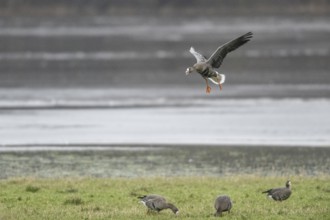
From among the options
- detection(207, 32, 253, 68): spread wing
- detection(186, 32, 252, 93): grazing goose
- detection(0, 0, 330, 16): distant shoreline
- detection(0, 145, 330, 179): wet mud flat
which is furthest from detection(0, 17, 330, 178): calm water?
detection(0, 0, 330, 16): distant shoreline

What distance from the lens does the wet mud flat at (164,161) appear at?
70.4 ft

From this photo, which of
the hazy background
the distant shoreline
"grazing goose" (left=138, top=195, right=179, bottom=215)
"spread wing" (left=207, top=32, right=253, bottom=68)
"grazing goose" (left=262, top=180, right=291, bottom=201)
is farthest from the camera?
the distant shoreline

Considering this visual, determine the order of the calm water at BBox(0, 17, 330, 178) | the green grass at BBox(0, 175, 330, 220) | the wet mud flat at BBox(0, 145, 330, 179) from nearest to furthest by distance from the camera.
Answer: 1. the green grass at BBox(0, 175, 330, 220)
2. the wet mud flat at BBox(0, 145, 330, 179)
3. the calm water at BBox(0, 17, 330, 178)

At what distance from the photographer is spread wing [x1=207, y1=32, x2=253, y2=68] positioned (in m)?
16.9

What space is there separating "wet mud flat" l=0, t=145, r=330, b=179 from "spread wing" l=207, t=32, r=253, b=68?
4282 millimetres

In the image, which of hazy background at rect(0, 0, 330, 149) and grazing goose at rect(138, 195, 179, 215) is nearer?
grazing goose at rect(138, 195, 179, 215)

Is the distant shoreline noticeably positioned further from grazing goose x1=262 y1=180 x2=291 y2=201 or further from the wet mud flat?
grazing goose x1=262 y1=180 x2=291 y2=201

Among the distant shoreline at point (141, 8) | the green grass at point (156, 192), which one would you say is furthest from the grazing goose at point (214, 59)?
the distant shoreline at point (141, 8)

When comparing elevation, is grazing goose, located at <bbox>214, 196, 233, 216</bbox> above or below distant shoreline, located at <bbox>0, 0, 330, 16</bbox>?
below

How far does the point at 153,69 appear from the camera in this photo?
51.8m

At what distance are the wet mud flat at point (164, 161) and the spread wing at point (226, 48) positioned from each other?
169 inches

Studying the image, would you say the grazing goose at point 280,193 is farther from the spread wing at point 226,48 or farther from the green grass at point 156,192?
the spread wing at point 226,48

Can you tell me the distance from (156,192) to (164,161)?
576 centimetres

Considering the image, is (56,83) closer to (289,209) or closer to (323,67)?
(323,67)
